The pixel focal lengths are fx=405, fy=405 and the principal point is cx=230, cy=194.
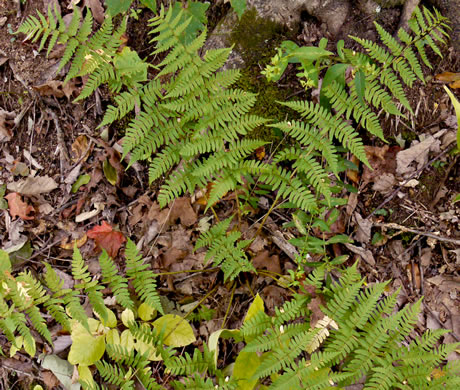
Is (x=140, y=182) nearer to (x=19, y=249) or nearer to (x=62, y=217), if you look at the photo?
(x=62, y=217)

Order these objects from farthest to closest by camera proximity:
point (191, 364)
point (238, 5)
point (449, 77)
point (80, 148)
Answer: point (80, 148) < point (449, 77) < point (238, 5) < point (191, 364)

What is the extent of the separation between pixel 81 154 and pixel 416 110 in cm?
283

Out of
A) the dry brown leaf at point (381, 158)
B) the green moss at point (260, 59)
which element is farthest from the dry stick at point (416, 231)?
the green moss at point (260, 59)

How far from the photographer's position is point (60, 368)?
127 inches

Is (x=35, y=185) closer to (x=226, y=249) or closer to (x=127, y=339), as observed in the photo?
(x=127, y=339)

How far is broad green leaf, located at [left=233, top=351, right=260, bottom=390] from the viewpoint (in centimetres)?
267

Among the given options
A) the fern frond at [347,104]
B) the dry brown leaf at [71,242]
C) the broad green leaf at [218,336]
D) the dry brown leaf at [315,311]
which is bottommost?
the broad green leaf at [218,336]

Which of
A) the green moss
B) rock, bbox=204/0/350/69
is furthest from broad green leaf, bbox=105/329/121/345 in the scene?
rock, bbox=204/0/350/69

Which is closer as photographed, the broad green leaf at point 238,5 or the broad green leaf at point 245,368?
the broad green leaf at point 245,368

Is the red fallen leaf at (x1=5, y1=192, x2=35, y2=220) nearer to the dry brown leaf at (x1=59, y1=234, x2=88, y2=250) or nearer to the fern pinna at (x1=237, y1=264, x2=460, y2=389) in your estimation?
the dry brown leaf at (x1=59, y1=234, x2=88, y2=250)

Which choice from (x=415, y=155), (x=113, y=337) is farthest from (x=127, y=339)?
(x=415, y=155)

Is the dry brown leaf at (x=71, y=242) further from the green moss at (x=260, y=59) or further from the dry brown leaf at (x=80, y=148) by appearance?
the green moss at (x=260, y=59)

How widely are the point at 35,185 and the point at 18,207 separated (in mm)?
232

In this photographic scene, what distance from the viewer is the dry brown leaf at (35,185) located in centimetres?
353
